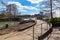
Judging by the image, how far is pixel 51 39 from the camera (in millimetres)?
15703

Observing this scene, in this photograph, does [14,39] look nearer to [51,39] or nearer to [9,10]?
[51,39]

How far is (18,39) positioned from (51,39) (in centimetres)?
415

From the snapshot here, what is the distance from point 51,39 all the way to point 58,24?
676 inches

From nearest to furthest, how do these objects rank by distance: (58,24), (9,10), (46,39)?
(46,39) → (58,24) → (9,10)

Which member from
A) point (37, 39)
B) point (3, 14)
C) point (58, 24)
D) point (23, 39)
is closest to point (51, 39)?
point (37, 39)

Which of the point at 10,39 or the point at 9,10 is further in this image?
the point at 9,10

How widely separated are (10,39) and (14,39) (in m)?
0.31

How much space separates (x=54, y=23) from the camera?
32.7 meters

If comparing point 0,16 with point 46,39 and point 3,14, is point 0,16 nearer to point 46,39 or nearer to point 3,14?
point 3,14

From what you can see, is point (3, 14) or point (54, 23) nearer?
point (54, 23)

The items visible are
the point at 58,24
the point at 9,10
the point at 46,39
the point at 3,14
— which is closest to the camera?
the point at 46,39

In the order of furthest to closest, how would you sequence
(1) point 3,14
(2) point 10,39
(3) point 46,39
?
(1) point 3,14, (3) point 46,39, (2) point 10,39

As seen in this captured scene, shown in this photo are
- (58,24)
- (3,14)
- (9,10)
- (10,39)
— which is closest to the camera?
(10,39)

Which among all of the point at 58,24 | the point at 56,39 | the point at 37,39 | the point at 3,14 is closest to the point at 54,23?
the point at 58,24
